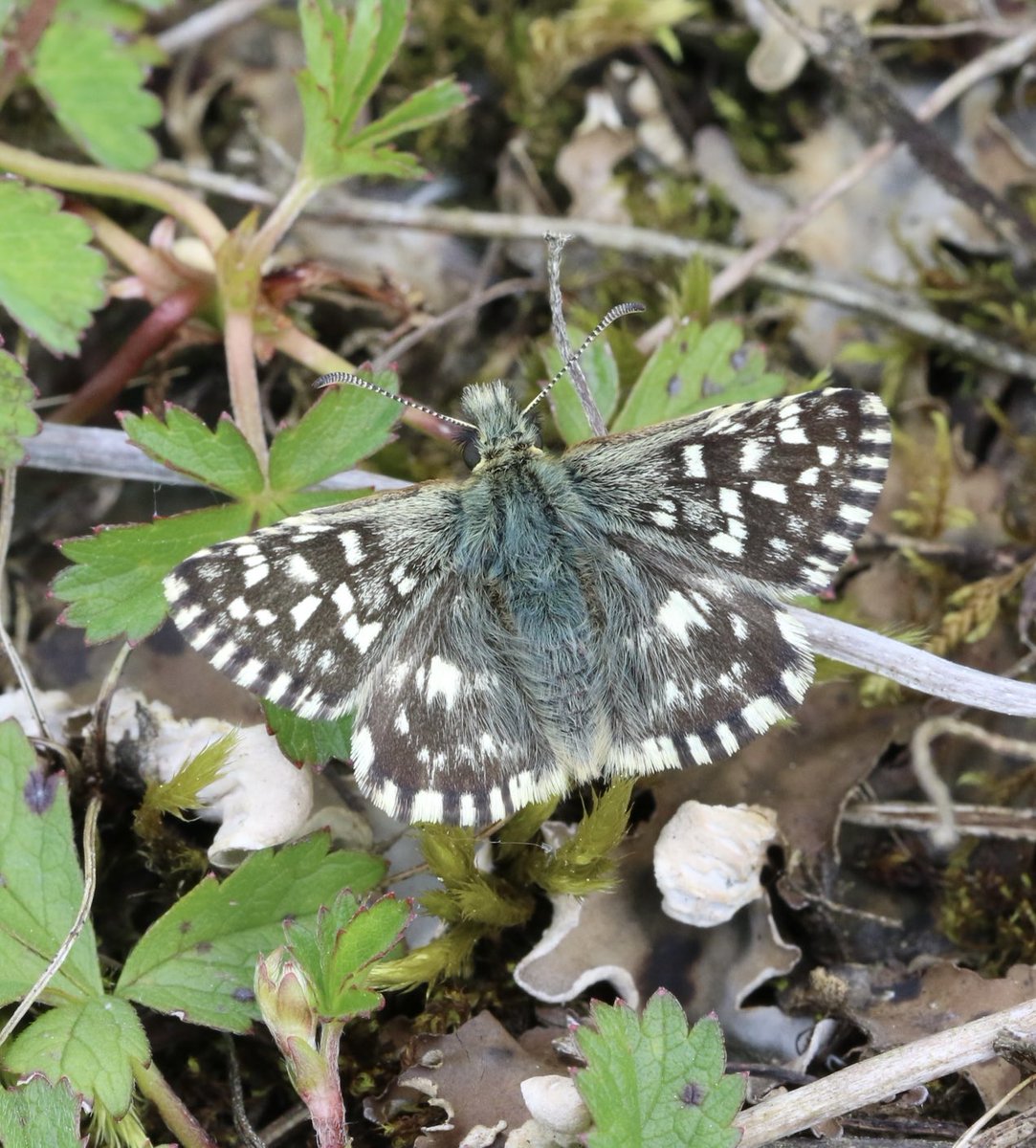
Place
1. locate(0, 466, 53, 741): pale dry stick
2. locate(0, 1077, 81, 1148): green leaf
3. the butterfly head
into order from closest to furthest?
locate(0, 1077, 81, 1148): green leaf < the butterfly head < locate(0, 466, 53, 741): pale dry stick

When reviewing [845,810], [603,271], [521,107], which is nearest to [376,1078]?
[845,810]

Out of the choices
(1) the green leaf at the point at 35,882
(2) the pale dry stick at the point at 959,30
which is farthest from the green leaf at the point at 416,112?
(1) the green leaf at the point at 35,882

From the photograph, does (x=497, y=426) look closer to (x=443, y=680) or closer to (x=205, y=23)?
(x=443, y=680)

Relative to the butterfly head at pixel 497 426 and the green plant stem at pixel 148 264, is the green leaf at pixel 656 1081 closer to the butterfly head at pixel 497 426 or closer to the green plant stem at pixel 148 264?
the butterfly head at pixel 497 426

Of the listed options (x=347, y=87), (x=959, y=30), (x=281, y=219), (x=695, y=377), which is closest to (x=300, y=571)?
(x=281, y=219)

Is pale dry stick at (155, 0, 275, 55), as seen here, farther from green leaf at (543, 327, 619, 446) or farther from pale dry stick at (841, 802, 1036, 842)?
pale dry stick at (841, 802, 1036, 842)

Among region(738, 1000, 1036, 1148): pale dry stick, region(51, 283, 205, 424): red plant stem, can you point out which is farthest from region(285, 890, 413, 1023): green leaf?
region(51, 283, 205, 424): red plant stem
